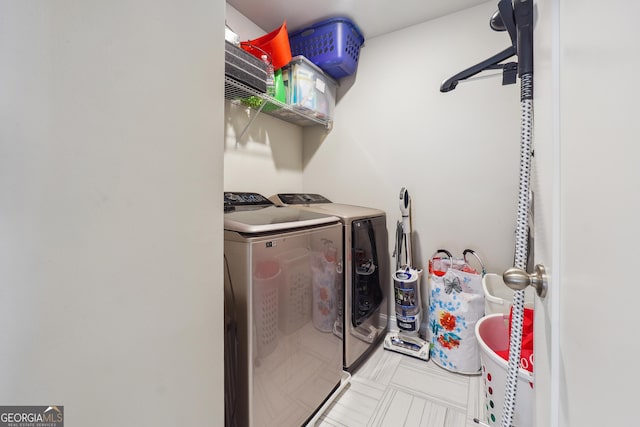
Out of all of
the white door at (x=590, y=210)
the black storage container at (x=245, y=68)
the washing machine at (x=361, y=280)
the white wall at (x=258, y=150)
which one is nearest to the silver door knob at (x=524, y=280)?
the white door at (x=590, y=210)

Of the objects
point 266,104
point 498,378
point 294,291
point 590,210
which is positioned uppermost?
point 266,104

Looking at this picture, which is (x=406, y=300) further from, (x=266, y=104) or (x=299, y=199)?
(x=266, y=104)

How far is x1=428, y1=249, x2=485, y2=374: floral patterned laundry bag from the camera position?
1543mm

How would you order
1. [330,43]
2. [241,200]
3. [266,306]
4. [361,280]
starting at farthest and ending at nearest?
[330,43] → [361,280] → [241,200] → [266,306]

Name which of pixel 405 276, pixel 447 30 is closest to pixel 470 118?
pixel 447 30

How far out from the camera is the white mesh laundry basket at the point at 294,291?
1046 mm

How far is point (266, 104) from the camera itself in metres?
1.78

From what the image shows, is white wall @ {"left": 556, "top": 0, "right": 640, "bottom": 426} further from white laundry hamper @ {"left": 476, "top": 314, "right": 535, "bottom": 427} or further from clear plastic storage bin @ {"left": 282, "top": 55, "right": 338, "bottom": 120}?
clear plastic storage bin @ {"left": 282, "top": 55, "right": 338, "bottom": 120}

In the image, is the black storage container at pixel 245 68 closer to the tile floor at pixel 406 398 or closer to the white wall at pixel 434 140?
the white wall at pixel 434 140

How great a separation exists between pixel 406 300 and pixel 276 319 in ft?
3.65

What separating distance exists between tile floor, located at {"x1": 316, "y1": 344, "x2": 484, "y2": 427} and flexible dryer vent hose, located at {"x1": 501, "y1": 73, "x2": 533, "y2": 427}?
852 millimetres
